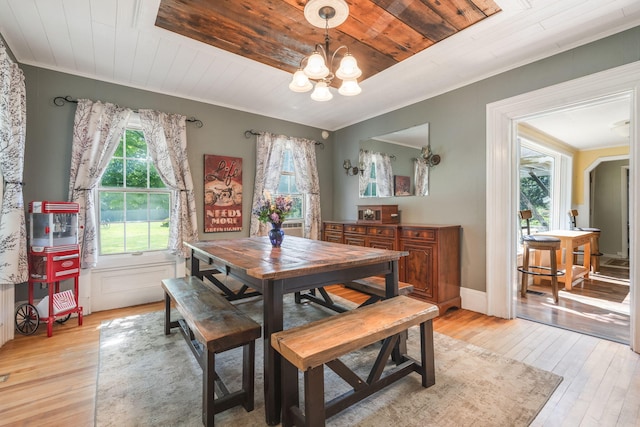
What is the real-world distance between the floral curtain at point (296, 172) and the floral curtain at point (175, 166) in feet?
2.96

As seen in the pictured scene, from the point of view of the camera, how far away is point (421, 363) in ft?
6.03

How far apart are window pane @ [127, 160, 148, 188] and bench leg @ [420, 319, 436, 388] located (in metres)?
3.45

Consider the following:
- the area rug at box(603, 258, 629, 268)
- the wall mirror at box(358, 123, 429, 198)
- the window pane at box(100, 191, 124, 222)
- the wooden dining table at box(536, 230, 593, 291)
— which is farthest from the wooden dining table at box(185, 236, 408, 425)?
the area rug at box(603, 258, 629, 268)

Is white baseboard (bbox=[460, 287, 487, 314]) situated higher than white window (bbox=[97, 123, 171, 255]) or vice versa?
white window (bbox=[97, 123, 171, 255])

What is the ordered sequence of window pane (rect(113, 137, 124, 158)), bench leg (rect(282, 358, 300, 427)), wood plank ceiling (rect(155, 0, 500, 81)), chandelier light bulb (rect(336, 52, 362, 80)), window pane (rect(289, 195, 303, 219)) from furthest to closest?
window pane (rect(289, 195, 303, 219)) → window pane (rect(113, 137, 124, 158)) → wood plank ceiling (rect(155, 0, 500, 81)) → chandelier light bulb (rect(336, 52, 362, 80)) → bench leg (rect(282, 358, 300, 427))

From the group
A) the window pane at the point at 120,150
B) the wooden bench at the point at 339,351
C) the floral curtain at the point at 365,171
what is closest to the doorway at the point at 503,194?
the wooden bench at the point at 339,351

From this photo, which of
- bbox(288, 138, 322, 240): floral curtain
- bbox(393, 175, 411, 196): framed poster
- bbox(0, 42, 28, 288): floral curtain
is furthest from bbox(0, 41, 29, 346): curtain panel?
bbox(393, 175, 411, 196): framed poster

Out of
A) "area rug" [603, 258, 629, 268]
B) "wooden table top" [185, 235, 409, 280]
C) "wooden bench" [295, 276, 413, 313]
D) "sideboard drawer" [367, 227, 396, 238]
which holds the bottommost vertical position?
"area rug" [603, 258, 629, 268]

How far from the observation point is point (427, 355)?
70.6 inches

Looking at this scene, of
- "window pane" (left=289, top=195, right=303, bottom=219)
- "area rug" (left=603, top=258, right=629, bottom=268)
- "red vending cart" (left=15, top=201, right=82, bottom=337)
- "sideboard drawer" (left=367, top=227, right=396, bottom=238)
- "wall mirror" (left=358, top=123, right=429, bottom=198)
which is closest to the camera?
"red vending cart" (left=15, top=201, right=82, bottom=337)

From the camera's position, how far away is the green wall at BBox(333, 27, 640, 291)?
2.38m

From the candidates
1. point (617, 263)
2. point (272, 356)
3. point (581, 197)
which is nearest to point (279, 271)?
point (272, 356)

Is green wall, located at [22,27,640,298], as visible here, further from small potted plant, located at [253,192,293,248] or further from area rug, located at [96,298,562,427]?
small potted plant, located at [253,192,293,248]

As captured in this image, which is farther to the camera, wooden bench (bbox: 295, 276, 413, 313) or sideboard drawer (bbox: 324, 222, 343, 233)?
sideboard drawer (bbox: 324, 222, 343, 233)
